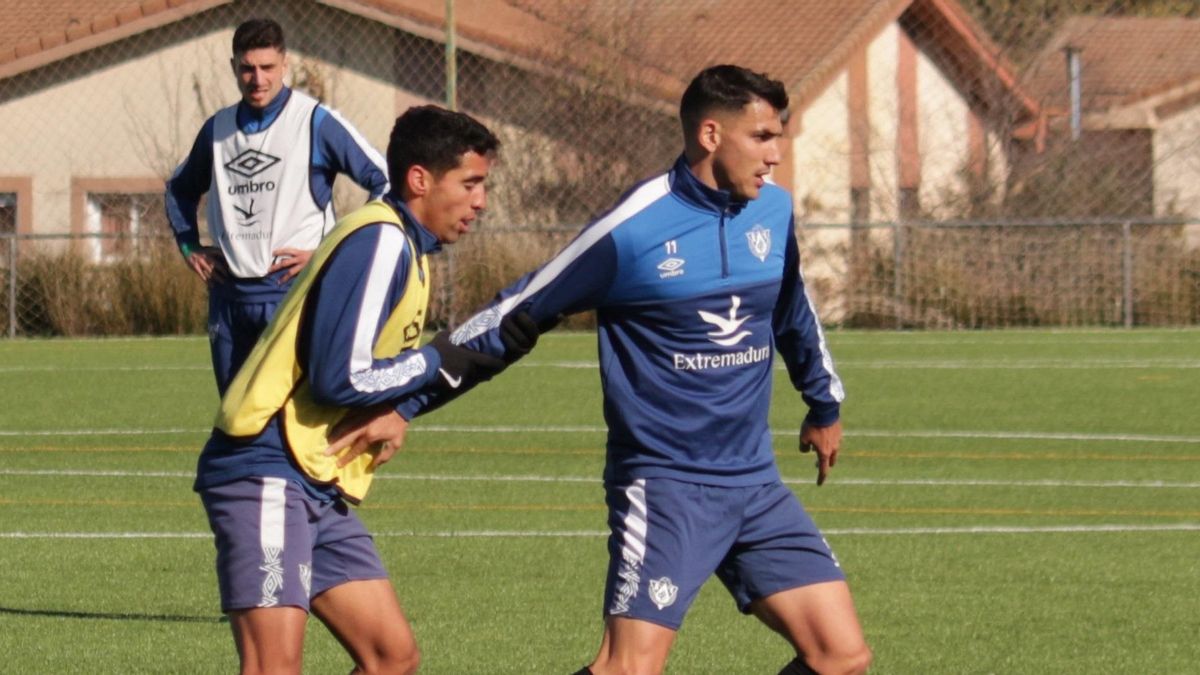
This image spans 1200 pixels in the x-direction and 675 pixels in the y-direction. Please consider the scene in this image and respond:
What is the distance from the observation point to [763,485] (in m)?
5.88

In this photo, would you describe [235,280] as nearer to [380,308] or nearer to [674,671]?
[674,671]

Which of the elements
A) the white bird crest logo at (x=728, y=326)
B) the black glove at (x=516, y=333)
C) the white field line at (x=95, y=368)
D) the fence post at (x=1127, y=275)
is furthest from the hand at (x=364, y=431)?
the fence post at (x=1127, y=275)

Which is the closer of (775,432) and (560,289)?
(560,289)

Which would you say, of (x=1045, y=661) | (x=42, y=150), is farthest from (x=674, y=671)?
(x=42, y=150)

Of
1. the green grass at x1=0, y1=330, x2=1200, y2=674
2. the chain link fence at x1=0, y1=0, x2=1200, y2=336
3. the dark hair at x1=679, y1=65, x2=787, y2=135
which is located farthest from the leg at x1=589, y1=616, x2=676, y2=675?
the chain link fence at x1=0, y1=0, x2=1200, y2=336

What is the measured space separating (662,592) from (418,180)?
119 cm

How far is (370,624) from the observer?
5789 mm

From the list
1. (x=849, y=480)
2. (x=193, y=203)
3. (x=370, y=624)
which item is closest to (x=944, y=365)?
(x=849, y=480)

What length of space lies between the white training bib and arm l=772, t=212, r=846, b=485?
334cm

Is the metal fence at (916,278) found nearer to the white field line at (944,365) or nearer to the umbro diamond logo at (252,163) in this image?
the white field line at (944,365)

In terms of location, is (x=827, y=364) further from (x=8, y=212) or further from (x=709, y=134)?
(x=8, y=212)

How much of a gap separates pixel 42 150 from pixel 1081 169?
13933 mm

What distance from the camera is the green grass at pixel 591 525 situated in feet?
25.9

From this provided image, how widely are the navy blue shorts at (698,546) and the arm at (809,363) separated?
48 cm
